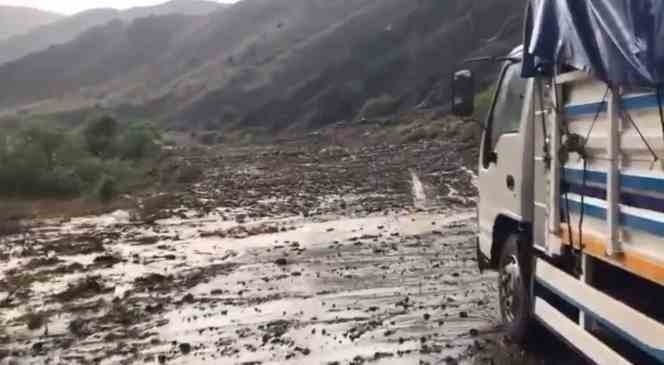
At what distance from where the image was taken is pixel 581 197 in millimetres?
5004

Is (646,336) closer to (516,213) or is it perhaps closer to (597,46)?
(597,46)

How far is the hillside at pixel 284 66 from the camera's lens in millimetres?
61625

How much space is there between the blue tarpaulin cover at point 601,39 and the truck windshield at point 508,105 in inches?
42.3

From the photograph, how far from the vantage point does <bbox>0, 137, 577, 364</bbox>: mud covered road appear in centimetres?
754

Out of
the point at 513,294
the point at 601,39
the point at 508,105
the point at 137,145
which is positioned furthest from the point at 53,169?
the point at 601,39

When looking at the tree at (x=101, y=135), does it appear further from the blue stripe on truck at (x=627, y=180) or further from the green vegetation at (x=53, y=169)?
the blue stripe on truck at (x=627, y=180)

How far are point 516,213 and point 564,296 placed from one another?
1.21 meters

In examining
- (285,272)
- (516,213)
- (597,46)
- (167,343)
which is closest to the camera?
(597,46)

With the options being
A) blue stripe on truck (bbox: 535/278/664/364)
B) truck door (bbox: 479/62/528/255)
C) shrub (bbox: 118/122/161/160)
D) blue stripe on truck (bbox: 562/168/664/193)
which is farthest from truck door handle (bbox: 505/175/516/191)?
shrub (bbox: 118/122/161/160)

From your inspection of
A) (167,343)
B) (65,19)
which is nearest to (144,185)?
(167,343)

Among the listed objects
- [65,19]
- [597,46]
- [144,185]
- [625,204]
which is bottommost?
[144,185]

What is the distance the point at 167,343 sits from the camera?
26.0 feet

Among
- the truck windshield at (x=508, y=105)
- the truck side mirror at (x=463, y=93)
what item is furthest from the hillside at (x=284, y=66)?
the truck side mirror at (x=463, y=93)

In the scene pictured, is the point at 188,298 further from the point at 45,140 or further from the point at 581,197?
the point at 45,140
